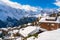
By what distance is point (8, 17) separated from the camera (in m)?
196

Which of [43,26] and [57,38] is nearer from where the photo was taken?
[57,38]

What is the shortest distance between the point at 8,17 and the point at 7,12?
726 cm

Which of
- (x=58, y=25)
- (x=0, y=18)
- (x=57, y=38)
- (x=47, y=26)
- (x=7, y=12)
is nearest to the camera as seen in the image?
(x=57, y=38)

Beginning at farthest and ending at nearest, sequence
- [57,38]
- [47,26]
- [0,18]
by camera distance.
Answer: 1. [0,18]
2. [47,26]
3. [57,38]

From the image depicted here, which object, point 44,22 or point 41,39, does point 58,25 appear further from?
point 41,39

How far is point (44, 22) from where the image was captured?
15.5 m

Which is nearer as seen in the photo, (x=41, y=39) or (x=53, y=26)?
(x=41, y=39)

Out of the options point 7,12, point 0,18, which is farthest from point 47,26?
point 7,12

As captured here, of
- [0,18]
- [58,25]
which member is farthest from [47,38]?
[0,18]

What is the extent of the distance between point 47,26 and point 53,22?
1.64ft

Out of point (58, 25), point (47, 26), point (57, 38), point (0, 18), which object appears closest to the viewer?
point (57, 38)

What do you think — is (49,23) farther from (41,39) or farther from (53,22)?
(41,39)

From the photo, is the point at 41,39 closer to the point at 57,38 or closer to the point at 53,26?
the point at 57,38

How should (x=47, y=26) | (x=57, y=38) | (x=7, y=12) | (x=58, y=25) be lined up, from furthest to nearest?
(x=7, y=12) → (x=47, y=26) → (x=58, y=25) → (x=57, y=38)
